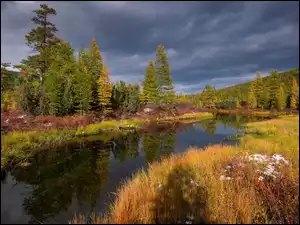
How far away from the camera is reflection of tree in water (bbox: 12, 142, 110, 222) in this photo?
7836 mm

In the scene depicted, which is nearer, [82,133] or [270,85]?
[82,133]

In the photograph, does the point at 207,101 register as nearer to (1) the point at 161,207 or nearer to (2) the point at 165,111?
(2) the point at 165,111

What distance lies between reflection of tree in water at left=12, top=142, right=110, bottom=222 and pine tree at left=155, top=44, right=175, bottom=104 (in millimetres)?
38252

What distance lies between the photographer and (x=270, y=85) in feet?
232

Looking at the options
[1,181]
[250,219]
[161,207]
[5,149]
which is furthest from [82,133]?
[250,219]

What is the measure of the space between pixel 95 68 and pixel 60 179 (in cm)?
3324

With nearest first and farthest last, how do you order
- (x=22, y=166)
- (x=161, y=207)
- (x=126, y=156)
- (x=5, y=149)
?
(x=161, y=207), (x=22, y=166), (x=5, y=149), (x=126, y=156)

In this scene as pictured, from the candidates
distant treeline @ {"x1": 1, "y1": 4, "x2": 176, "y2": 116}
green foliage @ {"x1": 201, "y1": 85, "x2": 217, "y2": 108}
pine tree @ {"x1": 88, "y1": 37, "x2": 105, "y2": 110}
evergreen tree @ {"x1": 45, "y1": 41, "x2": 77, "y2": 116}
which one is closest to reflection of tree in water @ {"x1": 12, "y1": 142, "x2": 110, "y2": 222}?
distant treeline @ {"x1": 1, "y1": 4, "x2": 176, "y2": 116}

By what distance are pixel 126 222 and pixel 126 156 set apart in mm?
10249

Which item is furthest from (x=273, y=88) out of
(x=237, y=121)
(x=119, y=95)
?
(x=119, y=95)

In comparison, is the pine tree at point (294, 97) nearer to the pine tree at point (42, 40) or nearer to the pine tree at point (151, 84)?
the pine tree at point (151, 84)

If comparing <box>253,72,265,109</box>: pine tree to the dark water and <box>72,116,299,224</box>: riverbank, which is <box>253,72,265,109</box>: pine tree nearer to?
the dark water

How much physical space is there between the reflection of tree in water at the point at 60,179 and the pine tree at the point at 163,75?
3825cm

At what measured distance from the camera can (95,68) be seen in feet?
133
